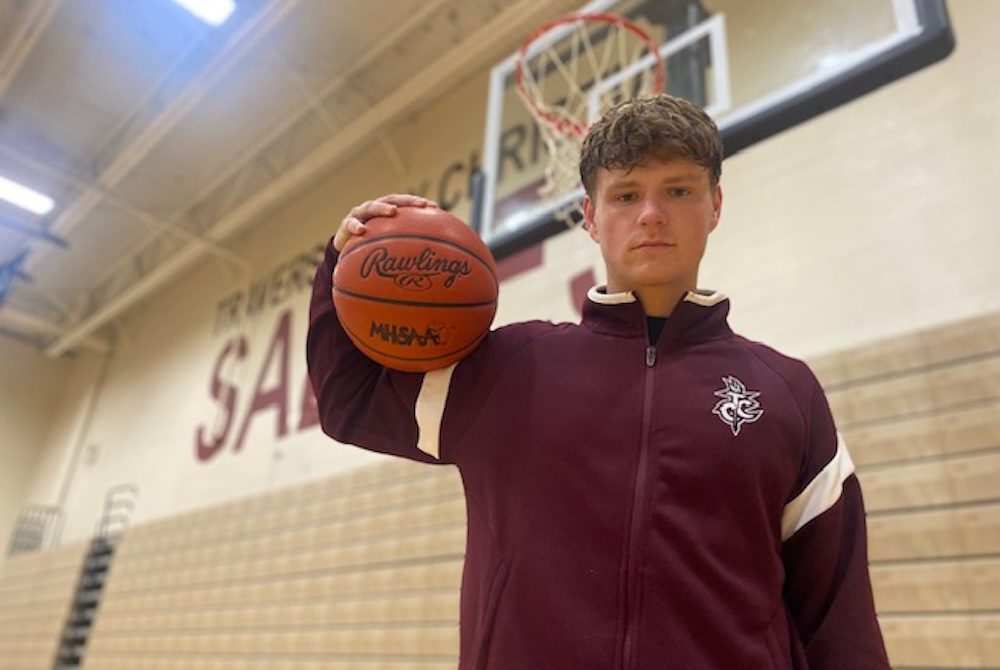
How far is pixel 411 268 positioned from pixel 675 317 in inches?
15.9

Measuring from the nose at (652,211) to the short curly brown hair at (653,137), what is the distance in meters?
0.05

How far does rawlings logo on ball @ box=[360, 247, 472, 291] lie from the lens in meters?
1.16

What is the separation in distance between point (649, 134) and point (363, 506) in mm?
3498

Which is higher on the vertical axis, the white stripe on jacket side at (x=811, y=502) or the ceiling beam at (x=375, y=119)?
the ceiling beam at (x=375, y=119)

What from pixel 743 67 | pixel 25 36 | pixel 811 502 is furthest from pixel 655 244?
pixel 25 36

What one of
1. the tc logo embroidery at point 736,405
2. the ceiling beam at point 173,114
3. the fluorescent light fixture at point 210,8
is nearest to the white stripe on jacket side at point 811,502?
the tc logo embroidery at point 736,405

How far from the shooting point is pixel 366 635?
377 cm

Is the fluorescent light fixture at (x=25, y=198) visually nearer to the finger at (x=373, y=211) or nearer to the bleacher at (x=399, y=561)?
the bleacher at (x=399, y=561)

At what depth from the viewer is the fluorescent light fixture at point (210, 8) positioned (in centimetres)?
506

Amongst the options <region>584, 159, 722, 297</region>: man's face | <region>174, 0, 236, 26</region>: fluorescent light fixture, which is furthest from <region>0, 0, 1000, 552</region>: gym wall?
<region>584, 159, 722, 297</region>: man's face

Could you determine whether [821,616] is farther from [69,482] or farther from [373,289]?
[69,482]

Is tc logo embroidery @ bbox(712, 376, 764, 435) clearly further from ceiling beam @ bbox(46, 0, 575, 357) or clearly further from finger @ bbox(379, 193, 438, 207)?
ceiling beam @ bbox(46, 0, 575, 357)

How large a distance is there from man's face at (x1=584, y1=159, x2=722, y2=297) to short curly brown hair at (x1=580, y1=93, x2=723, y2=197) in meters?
0.01

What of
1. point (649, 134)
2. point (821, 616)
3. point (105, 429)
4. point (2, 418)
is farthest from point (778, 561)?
point (2, 418)
